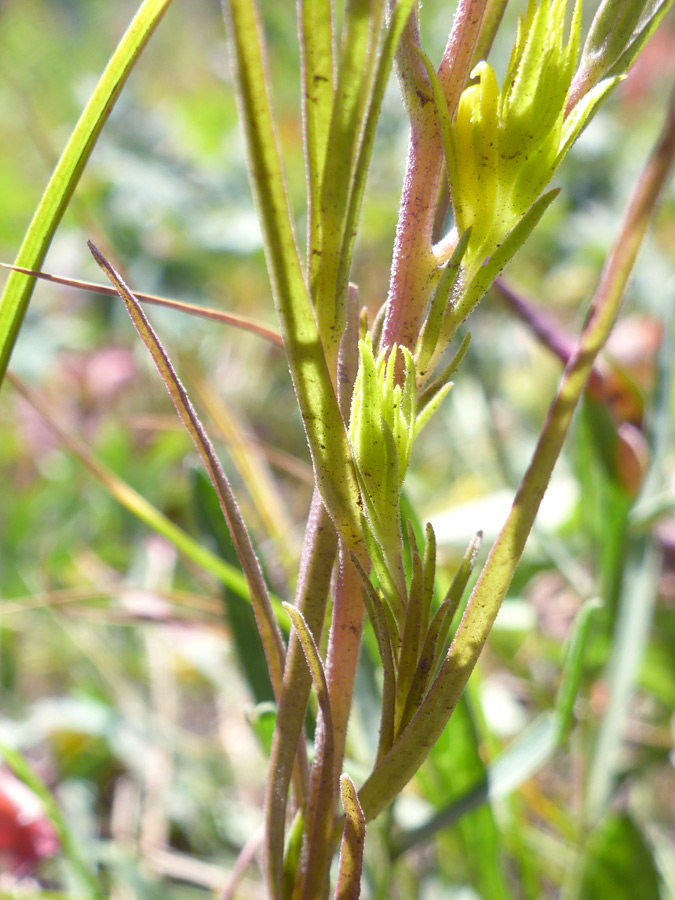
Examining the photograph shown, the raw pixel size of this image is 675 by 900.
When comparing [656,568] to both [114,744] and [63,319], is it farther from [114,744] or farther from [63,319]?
[63,319]

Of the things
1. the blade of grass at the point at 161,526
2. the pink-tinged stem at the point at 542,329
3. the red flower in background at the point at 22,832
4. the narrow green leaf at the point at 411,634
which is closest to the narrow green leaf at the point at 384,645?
the narrow green leaf at the point at 411,634

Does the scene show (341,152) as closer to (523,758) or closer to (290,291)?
(290,291)

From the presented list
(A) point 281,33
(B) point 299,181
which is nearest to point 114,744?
(B) point 299,181

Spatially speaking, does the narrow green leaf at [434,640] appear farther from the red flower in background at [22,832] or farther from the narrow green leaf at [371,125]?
the red flower in background at [22,832]

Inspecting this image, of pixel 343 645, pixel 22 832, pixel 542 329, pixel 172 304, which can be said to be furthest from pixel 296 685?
pixel 22 832

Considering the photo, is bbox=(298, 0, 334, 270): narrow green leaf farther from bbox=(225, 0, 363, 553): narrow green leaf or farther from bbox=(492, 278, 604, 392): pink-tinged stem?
bbox=(492, 278, 604, 392): pink-tinged stem

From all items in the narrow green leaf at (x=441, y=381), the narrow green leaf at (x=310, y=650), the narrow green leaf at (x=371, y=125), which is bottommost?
the narrow green leaf at (x=310, y=650)

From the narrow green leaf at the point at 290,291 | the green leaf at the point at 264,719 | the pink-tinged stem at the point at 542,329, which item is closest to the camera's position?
the narrow green leaf at the point at 290,291
